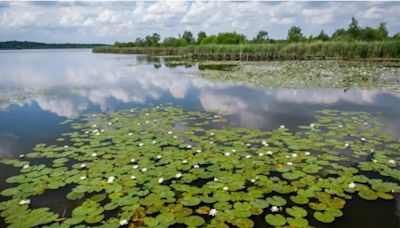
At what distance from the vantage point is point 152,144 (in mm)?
5082

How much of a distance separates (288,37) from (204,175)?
1955 inches

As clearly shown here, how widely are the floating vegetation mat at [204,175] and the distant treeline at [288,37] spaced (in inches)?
1357

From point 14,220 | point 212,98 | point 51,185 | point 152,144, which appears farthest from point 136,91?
point 14,220

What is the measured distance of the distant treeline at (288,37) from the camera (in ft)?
131

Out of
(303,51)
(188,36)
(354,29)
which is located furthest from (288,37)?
(188,36)

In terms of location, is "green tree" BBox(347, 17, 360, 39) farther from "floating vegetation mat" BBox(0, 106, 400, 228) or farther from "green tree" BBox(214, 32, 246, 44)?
"floating vegetation mat" BBox(0, 106, 400, 228)

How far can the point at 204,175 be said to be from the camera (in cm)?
387

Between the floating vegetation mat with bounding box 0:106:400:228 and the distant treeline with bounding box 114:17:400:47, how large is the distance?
1357 inches

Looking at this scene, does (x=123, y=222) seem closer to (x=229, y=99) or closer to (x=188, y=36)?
(x=229, y=99)

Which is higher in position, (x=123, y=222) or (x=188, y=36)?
(x=188, y=36)

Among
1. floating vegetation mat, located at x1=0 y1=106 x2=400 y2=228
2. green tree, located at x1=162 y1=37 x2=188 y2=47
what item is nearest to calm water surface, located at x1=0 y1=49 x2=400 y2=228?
floating vegetation mat, located at x1=0 y1=106 x2=400 y2=228

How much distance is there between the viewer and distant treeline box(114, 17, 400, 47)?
40000 mm

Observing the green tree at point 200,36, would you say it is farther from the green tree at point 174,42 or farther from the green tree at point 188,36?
the green tree at point 174,42

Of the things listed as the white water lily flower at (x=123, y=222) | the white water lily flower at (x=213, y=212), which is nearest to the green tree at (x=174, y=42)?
the white water lily flower at (x=213, y=212)
